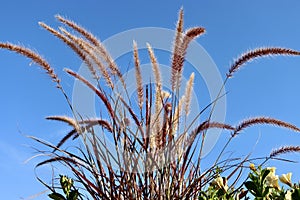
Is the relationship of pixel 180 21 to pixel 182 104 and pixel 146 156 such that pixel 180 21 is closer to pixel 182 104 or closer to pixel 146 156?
pixel 182 104

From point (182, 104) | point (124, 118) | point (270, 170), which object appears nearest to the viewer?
point (270, 170)

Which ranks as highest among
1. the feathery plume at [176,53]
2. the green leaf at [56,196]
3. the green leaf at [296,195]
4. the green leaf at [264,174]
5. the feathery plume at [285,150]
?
the feathery plume at [176,53]

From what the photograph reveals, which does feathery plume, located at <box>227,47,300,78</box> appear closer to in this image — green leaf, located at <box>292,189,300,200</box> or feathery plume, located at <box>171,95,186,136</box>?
feathery plume, located at <box>171,95,186,136</box>

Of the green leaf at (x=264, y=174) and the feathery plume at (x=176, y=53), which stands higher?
the feathery plume at (x=176, y=53)

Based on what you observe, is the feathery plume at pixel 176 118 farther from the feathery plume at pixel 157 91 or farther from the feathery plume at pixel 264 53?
the feathery plume at pixel 264 53

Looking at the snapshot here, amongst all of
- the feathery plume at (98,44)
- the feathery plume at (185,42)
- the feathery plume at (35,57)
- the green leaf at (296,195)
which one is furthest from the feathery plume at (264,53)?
the green leaf at (296,195)

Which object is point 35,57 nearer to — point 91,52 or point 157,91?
point 91,52

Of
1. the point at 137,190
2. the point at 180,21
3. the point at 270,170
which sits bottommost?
the point at 270,170

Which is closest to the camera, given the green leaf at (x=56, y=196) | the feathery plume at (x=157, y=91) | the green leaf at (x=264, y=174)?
the green leaf at (x=264, y=174)

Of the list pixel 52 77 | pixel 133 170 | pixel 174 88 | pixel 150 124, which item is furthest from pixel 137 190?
pixel 52 77

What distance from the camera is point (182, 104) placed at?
2.36m

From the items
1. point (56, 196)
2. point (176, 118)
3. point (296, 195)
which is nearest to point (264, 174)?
point (296, 195)

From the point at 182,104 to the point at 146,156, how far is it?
1.65 feet

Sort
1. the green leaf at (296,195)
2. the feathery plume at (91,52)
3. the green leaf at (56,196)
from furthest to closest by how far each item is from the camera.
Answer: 1. the feathery plume at (91,52)
2. the green leaf at (56,196)
3. the green leaf at (296,195)
